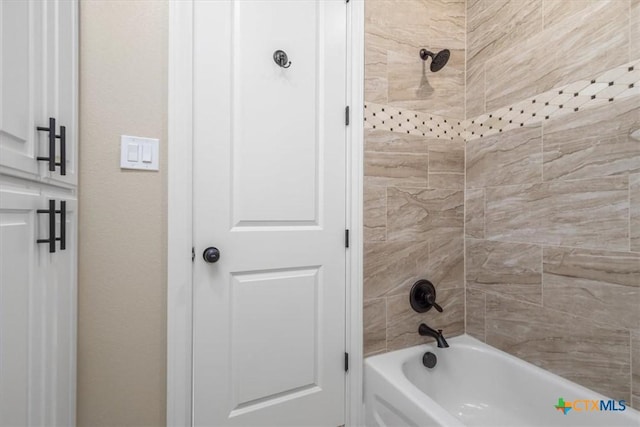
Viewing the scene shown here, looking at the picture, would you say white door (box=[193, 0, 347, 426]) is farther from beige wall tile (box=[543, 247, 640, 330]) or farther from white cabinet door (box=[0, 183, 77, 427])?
beige wall tile (box=[543, 247, 640, 330])

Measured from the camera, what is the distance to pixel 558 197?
1209mm

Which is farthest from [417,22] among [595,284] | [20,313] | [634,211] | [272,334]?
[20,313]

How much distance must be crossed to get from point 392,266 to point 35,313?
129cm

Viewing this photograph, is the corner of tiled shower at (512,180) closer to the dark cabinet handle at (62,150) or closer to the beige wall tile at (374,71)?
the beige wall tile at (374,71)

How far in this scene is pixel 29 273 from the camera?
24.4 inches

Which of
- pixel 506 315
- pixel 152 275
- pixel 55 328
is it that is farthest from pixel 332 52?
pixel 506 315

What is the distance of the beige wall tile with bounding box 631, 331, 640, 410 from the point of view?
0.99 meters

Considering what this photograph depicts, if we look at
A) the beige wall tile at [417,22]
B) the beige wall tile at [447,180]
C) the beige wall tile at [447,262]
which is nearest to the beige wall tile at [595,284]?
the beige wall tile at [447,262]

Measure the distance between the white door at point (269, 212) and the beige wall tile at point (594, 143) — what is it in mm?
913

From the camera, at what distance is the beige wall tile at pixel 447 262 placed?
155 centimetres

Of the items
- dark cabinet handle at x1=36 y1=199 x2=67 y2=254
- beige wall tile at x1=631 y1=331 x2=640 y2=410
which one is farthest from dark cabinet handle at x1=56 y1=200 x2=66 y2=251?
beige wall tile at x1=631 y1=331 x2=640 y2=410

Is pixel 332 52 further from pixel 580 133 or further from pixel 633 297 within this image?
pixel 633 297

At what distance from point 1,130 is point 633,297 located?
1808 millimetres

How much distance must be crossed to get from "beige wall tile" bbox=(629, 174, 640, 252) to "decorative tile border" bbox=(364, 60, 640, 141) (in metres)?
0.31
